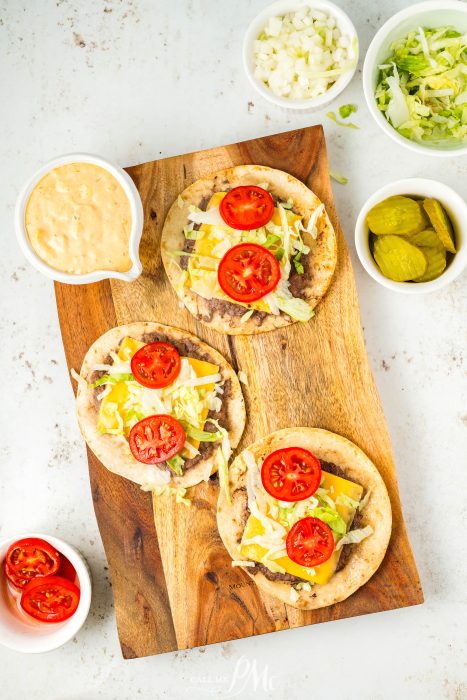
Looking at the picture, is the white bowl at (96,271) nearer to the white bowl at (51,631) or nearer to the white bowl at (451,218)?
the white bowl at (451,218)

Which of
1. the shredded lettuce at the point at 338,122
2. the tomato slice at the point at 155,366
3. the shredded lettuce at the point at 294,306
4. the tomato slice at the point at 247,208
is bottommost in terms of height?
the tomato slice at the point at 155,366

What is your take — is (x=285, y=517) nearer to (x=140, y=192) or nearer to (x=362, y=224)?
(x=362, y=224)

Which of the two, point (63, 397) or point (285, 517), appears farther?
point (63, 397)

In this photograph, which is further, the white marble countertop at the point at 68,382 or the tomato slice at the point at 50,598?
the white marble countertop at the point at 68,382

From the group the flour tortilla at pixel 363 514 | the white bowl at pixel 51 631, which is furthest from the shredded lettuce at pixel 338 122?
the white bowl at pixel 51 631

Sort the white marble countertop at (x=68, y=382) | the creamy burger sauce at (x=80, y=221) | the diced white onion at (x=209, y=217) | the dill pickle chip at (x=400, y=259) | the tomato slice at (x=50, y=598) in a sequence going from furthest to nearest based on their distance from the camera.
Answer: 1. the white marble countertop at (x=68, y=382)
2. the tomato slice at (x=50, y=598)
3. the diced white onion at (x=209, y=217)
4. the dill pickle chip at (x=400, y=259)
5. the creamy burger sauce at (x=80, y=221)

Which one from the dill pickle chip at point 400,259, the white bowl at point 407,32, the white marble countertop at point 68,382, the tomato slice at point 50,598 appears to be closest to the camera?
the dill pickle chip at point 400,259

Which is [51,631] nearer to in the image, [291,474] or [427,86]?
[291,474]

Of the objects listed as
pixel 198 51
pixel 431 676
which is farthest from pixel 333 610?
pixel 198 51
